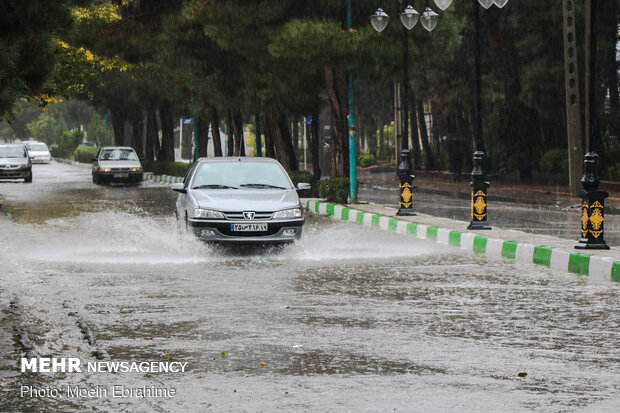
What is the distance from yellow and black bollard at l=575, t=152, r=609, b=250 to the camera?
14.6 m

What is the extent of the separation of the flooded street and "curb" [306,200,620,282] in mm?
380

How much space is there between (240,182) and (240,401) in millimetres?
10623

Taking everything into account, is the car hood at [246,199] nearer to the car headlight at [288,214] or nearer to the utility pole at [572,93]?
the car headlight at [288,214]

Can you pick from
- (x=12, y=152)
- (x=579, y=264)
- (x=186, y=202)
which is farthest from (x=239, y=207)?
(x=12, y=152)

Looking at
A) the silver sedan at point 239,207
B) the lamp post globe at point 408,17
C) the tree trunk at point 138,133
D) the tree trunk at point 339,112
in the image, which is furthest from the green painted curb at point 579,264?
the tree trunk at point 138,133

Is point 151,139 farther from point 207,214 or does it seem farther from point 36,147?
point 207,214

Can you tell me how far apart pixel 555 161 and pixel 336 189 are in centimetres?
1380

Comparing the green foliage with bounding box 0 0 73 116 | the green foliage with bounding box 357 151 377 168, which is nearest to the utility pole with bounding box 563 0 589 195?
the green foliage with bounding box 0 0 73 116

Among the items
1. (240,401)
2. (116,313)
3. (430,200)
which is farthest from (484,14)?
(240,401)

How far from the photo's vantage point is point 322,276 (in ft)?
43.0

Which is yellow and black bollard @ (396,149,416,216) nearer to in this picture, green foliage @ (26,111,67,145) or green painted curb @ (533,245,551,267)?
green painted curb @ (533,245,551,267)

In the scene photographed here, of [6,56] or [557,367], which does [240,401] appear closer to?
[557,367]

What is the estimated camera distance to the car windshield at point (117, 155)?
4503cm

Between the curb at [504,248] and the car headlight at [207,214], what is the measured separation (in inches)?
160
